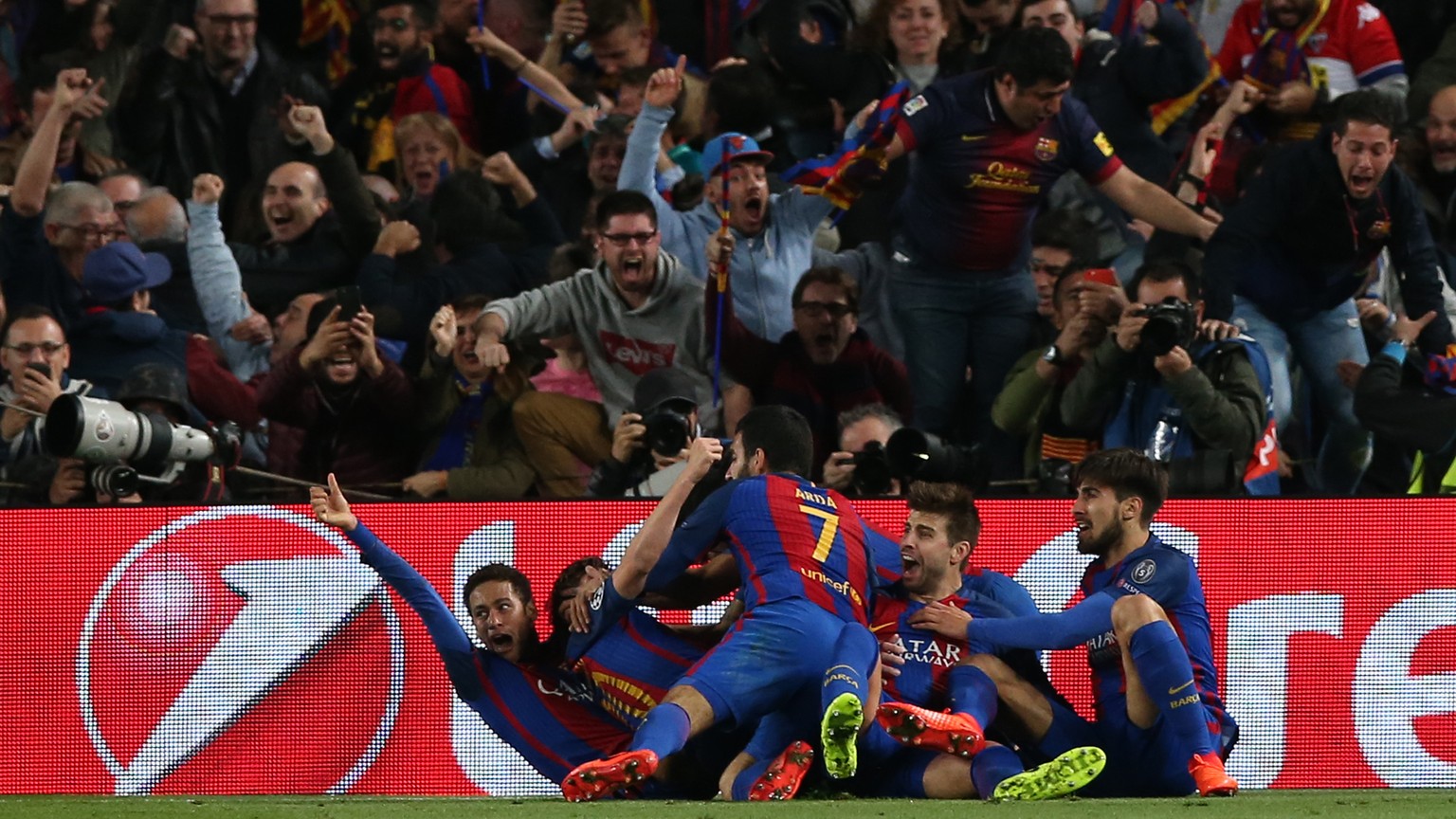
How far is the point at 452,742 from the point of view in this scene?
8.38 meters

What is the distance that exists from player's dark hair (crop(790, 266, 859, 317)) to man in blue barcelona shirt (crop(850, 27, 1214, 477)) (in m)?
0.41

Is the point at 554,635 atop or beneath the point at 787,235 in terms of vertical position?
beneath

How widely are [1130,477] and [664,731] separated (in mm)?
1786

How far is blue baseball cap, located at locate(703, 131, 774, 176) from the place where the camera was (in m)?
9.16

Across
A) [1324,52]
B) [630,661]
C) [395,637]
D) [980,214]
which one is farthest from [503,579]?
[1324,52]

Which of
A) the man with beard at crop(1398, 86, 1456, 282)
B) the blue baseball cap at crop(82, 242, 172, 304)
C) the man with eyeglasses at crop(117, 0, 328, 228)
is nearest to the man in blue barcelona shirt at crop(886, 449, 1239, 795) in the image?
the man with beard at crop(1398, 86, 1456, 282)

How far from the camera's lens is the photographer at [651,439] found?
26.3 feet

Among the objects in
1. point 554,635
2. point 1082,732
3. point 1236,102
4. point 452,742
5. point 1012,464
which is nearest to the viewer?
point 1082,732

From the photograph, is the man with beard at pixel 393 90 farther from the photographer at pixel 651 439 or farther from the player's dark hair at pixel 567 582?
the player's dark hair at pixel 567 582

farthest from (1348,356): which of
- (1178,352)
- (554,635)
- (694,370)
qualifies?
(554,635)

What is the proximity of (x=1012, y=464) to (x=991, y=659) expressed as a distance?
6.34ft

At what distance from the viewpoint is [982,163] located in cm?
918

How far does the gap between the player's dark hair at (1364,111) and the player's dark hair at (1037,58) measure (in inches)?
43.6

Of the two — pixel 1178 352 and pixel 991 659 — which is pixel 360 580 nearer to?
pixel 991 659
